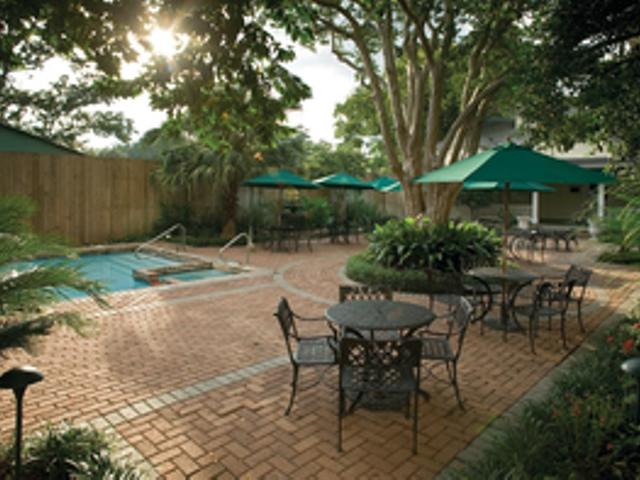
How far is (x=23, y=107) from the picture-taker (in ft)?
65.2

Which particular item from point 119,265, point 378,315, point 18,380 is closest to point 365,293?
point 378,315

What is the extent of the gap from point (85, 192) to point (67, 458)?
500 inches

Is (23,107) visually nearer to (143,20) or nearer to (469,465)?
(143,20)

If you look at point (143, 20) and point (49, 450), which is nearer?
point (49, 450)

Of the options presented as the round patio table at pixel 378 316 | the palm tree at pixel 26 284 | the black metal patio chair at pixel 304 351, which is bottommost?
the black metal patio chair at pixel 304 351

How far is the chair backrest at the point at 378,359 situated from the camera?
10.5 feet

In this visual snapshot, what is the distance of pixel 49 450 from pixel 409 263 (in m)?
6.97

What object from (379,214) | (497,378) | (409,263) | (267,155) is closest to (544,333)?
(497,378)

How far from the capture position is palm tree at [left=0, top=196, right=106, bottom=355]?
2.47 meters

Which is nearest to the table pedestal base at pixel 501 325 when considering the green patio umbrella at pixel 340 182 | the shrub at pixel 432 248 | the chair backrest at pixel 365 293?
the shrub at pixel 432 248

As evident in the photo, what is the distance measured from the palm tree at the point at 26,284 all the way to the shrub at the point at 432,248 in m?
6.54

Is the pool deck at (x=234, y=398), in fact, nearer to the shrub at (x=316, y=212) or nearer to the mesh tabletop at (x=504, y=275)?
the mesh tabletop at (x=504, y=275)

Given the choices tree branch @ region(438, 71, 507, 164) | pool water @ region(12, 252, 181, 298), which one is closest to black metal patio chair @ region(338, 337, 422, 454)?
pool water @ region(12, 252, 181, 298)

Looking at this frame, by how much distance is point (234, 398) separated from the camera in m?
4.07
